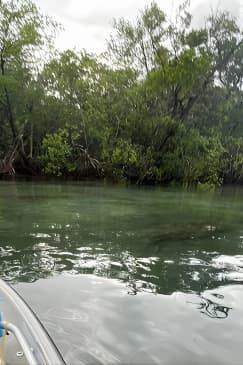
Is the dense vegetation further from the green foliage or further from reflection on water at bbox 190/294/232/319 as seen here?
reflection on water at bbox 190/294/232/319

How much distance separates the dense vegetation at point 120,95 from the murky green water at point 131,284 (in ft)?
41.4

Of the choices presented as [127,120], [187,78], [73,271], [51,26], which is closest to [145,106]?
[127,120]

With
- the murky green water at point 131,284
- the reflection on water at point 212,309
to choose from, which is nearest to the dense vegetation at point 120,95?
the murky green water at point 131,284

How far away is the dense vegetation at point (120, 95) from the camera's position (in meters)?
18.0

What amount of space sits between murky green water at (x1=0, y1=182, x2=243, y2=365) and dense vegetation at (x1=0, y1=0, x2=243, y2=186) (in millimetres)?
12620

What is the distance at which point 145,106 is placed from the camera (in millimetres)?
19219

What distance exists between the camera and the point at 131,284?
3518 mm

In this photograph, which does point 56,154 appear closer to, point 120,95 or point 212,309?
point 120,95

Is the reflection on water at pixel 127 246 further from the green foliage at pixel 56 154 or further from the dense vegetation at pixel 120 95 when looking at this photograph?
the dense vegetation at pixel 120 95

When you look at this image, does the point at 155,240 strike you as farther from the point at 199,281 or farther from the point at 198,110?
the point at 198,110

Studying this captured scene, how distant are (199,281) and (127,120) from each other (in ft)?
54.4

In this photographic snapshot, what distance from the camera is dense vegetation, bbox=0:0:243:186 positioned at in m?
18.0

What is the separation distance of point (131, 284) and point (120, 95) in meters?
17.4

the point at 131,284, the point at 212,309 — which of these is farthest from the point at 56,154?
the point at 212,309
